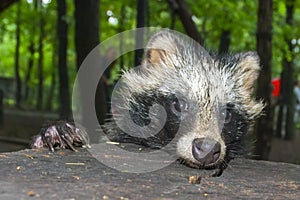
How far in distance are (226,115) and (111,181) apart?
1.67 meters

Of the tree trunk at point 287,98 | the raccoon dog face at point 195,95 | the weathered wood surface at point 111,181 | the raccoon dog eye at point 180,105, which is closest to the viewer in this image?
the weathered wood surface at point 111,181

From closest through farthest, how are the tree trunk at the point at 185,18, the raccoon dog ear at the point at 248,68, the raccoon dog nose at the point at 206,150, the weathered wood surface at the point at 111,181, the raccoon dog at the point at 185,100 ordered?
the weathered wood surface at the point at 111,181 → the raccoon dog nose at the point at 206,150 → the raccoon dog at the point at 185,100 → the raccoon dog ear at the point at 248,68 → the tree trunk at the point at 185,18

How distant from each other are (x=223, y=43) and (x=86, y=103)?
374 centimetres

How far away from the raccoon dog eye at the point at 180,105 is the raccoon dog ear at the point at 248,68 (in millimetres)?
776

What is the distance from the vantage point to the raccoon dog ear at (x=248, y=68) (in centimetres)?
445

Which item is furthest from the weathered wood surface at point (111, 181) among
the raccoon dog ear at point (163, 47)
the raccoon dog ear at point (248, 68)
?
the raccoon dog ear at point (248, 68)

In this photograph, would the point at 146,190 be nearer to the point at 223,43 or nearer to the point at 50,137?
the point at 50,137

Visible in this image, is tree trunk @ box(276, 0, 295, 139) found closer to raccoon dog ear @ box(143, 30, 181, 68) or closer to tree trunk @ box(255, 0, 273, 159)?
tree trunk @ box(255, 0, 273, 159)

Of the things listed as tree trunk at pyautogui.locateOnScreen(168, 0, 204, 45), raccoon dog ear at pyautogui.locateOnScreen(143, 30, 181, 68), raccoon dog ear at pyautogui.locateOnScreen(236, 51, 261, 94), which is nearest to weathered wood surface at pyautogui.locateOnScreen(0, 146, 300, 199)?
raccoon dog ear at pyautogui.locateOnScreen(143, 30, 181, 68)

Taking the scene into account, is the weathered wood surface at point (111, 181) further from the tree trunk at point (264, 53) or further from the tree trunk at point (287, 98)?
the tree trunk at point (287, 98)

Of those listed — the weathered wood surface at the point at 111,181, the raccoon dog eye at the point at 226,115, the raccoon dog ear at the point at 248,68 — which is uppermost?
the raccoon dog ear at the point at 248,68

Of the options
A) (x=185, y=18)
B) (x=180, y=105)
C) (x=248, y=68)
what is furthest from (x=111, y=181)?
(x=185, y=18)

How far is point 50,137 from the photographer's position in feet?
11.7

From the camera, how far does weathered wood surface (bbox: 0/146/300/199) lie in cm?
214
